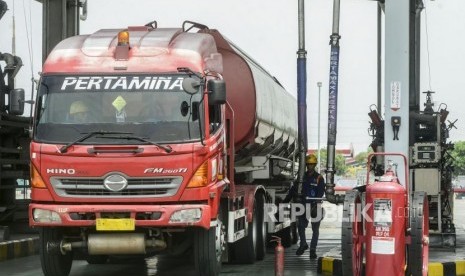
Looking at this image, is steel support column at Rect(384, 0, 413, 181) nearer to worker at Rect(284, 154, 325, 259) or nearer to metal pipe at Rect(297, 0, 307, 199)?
metal pipe at Rect(297, 0, 307, 199)

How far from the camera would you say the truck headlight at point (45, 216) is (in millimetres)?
9781

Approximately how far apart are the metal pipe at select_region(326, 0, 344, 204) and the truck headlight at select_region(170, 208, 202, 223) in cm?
414

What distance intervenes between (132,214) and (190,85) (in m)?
1.61

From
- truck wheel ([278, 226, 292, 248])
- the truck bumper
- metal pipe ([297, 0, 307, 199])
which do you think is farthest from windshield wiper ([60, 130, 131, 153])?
truck wheel ([278, 226, 292, 248])

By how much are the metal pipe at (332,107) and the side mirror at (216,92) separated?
3.65 meters

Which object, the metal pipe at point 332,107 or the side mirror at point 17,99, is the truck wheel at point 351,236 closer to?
the metal pipe at point 332,107

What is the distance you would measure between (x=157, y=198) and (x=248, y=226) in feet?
11.5

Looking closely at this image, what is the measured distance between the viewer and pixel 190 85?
9984mm

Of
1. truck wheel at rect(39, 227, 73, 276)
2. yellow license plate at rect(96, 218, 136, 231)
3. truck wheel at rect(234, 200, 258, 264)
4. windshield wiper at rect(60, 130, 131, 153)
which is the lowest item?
truck wheel at rect(234, 200, 258, 264)

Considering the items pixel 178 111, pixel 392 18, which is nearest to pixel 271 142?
pixel 392 18

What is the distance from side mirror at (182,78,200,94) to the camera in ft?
32.7

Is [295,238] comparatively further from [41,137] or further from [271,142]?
[41,137]

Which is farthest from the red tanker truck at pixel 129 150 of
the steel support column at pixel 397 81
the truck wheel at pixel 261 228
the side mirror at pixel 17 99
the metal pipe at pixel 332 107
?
the metal pipe at pixel 332 107

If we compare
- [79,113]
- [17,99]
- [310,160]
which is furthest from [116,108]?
[310,160]
